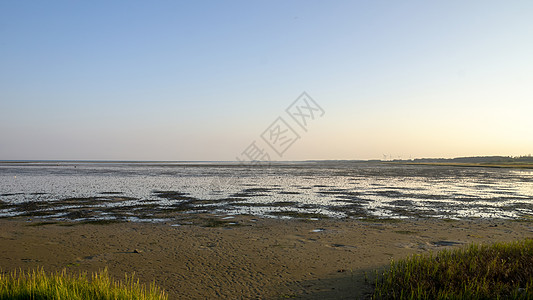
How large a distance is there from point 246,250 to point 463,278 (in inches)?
242

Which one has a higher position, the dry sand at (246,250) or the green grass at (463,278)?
the green grass at (463,278)

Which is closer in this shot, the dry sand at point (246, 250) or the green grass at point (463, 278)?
the green grass at point (463, 278)

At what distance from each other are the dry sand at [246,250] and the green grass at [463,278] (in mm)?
Answer: 775

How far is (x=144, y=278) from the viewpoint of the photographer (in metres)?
8.47

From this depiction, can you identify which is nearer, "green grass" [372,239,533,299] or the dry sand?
"green grass" [372,239,533,299]

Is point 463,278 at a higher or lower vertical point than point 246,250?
higher

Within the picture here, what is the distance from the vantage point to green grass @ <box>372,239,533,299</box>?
6641 millimetres

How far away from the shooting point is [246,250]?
11.0 metres

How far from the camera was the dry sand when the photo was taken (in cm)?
816

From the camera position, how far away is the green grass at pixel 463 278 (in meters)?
6.64

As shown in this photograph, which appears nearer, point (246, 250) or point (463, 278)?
point (463, 278)

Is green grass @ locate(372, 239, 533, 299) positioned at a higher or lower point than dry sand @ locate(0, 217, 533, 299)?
higher

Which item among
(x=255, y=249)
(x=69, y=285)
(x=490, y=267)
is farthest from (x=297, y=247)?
(x=69, y=285)

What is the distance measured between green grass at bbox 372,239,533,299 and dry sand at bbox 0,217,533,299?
30.5 inches
